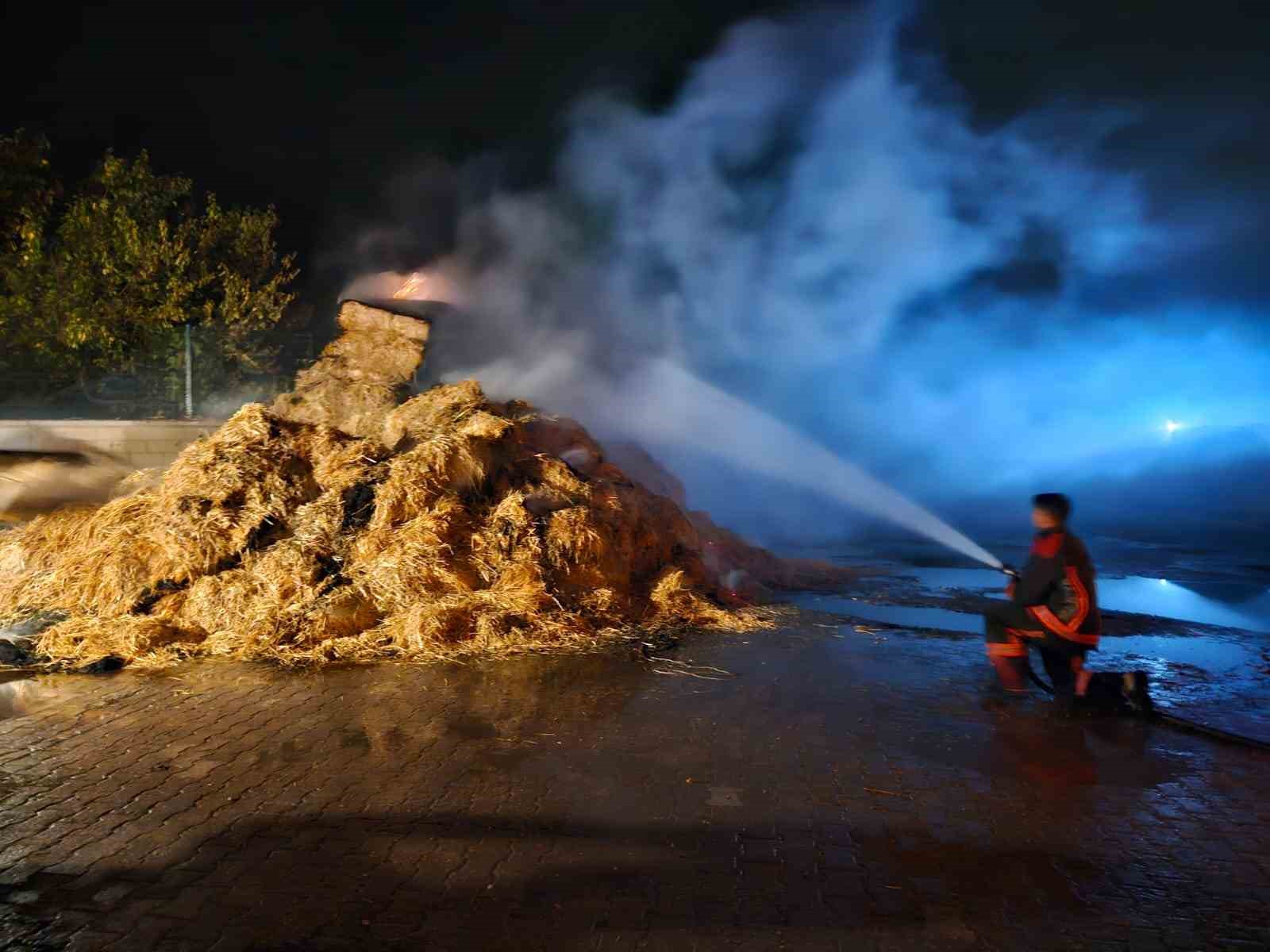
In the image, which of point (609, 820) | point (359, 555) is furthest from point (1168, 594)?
point (359, 555)

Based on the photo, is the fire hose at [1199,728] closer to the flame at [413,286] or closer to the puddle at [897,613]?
the puddle at [897,613]

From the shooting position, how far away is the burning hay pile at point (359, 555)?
7.39 meters

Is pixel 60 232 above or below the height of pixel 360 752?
above

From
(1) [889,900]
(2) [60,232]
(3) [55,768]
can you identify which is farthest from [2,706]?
(2) [60,232]

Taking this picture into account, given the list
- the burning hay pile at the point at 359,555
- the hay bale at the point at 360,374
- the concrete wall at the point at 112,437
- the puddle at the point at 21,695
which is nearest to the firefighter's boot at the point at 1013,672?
the burning hay pile at the point at 359,555

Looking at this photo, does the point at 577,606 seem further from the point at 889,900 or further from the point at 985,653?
the point at 889,900

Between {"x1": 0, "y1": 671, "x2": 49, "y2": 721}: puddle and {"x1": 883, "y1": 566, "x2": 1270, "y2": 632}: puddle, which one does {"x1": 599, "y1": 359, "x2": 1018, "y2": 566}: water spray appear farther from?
{"x1": 0, "y1": 671, "x2": 49, "y2": 721}: puddle

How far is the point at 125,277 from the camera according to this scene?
45.1 feet

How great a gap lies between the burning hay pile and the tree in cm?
449

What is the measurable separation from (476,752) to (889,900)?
2675mm

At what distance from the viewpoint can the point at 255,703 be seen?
593cm

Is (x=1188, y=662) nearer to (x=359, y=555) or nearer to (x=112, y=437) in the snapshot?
(x=359, y=555)

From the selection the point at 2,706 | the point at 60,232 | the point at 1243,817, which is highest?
the point at 60,232

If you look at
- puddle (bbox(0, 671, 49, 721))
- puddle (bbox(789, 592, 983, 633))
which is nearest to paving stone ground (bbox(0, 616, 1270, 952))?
puddle (bbox(0, 671, 49, 721))
